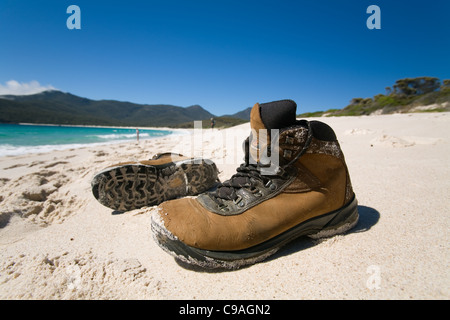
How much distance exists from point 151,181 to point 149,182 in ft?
0.07

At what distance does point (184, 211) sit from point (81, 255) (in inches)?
27.0

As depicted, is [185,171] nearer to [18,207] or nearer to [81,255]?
[81,255]

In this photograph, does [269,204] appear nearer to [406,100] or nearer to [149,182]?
[149,182]

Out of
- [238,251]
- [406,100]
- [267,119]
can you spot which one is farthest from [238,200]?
[406,100]

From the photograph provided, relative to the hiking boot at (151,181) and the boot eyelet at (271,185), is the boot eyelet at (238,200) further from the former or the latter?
the hiking boot at (151,181)

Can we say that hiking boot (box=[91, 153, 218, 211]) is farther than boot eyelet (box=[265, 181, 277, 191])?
Yes

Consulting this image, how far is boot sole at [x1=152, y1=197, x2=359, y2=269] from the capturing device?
98 centimetres

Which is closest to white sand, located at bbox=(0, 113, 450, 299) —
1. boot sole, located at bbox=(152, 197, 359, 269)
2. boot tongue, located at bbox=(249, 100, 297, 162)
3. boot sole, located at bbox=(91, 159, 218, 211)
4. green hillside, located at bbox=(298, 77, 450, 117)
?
boot sole, located at bbox=(152, 197, 359, 269)

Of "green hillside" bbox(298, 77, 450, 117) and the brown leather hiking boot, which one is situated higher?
"green hillside" bbox(298, 77, 450, 117)

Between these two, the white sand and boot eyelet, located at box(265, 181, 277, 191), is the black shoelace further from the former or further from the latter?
the white sand

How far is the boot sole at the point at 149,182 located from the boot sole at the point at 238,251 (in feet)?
3.66

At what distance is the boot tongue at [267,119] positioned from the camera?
3.64 ft

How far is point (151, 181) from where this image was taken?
7.01ft

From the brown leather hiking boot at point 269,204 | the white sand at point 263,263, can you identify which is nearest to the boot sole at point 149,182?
the white sand at point 263,263
